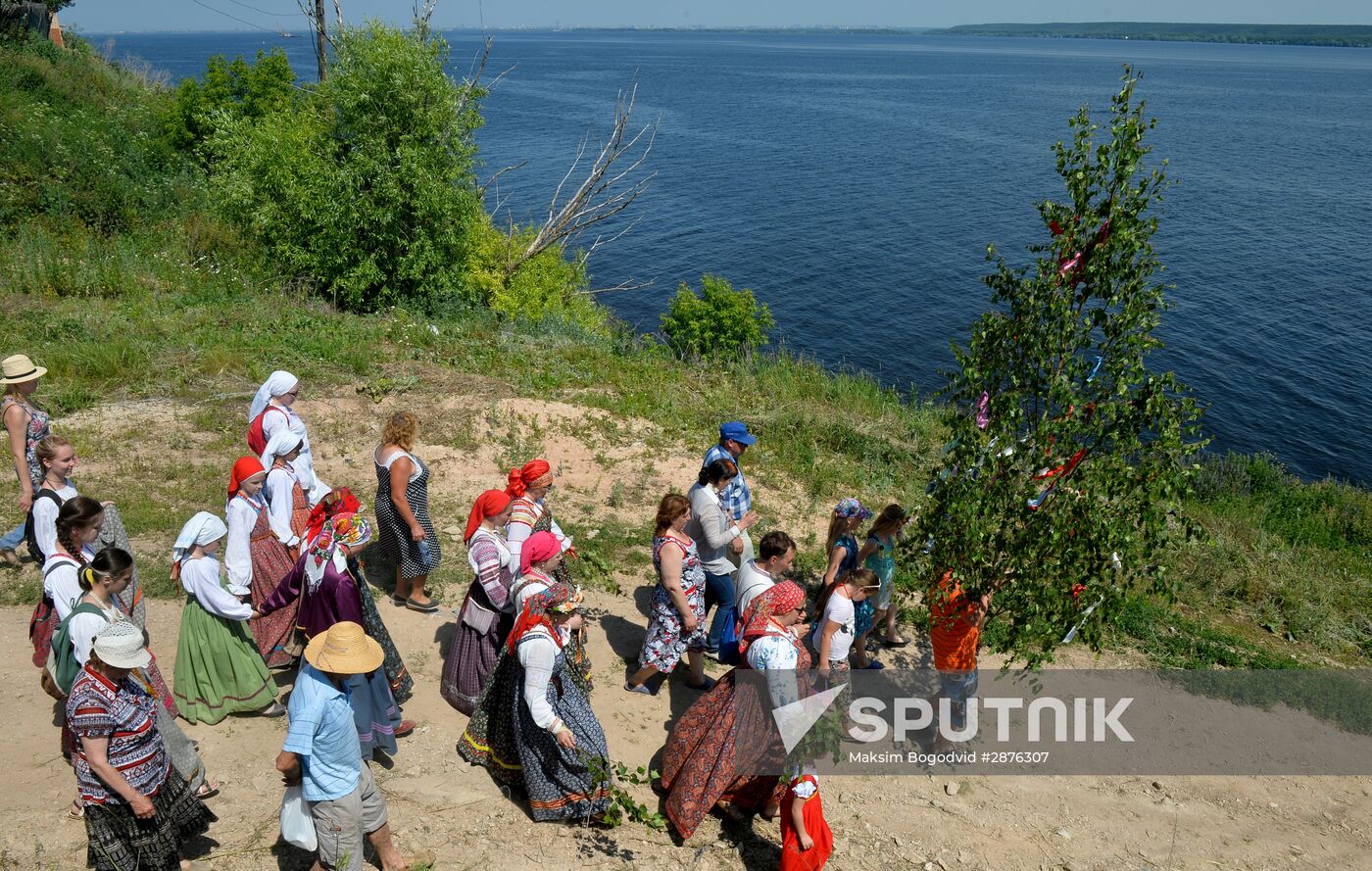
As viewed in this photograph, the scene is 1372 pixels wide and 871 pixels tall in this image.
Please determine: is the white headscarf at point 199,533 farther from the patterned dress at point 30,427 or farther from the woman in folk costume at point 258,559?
the patterned dress at point 30,427

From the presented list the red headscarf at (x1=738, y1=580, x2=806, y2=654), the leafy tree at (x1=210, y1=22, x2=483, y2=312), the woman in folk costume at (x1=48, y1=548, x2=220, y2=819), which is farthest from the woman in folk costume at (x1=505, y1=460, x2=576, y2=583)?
the leafy tree at (x1=210, y1=22, x2=483, y2=312)

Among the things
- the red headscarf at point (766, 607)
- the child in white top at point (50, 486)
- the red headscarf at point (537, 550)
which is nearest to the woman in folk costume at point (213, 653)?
the child in white top at point (50, 486)

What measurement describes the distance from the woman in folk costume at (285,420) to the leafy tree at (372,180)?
953 cm

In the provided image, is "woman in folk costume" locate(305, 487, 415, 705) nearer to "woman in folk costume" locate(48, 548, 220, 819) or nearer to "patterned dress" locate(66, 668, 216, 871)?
"woman in folk costume" locate(48, 548, 220, 819)

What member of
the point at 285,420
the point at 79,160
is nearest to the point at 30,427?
the point at 285,420

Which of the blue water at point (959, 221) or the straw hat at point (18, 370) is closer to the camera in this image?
the straw hat at point (18, 370)

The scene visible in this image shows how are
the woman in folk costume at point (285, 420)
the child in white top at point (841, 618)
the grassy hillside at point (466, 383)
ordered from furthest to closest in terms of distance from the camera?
the grassy hillside at point (466, 383) < the woman in folk costume at point (285, 420) < the child in white top at point (841, 618)

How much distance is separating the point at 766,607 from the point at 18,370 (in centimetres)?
638

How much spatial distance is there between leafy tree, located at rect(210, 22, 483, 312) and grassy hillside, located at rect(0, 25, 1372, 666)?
0.86 m

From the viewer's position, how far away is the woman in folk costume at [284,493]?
6711 mm

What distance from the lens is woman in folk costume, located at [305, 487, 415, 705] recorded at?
6.11m

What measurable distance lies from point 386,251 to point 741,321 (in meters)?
12.4

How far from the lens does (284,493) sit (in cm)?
673

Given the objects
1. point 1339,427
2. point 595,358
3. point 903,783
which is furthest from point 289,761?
point 1339,427
